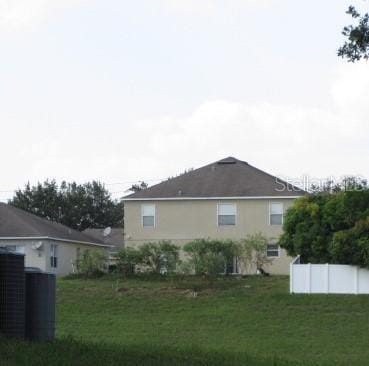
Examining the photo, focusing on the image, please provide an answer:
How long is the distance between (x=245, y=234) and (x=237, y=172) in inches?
169

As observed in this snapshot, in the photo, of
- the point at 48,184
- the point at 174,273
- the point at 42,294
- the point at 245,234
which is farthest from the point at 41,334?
the point at 48,184

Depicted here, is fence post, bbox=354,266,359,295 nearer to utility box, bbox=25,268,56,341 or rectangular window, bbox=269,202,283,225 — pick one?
rectangular window, bbox=269,202,283,225

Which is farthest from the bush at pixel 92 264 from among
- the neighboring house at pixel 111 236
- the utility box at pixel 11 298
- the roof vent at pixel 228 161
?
the utility box at pixel 11 298

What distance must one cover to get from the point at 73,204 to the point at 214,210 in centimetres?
4085

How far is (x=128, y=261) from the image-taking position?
1726 inches

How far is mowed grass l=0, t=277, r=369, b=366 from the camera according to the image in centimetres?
2947

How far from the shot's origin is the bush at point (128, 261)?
43719mm

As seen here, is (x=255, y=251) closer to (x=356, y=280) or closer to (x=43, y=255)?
(x=356, y=280)

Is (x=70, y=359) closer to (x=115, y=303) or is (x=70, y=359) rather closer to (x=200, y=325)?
(x=200, y=325)

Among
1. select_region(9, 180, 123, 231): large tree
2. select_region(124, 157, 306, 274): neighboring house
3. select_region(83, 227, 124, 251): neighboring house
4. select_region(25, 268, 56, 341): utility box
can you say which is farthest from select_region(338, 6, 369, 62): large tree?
select_region(9, 180, 123, 231): large tree

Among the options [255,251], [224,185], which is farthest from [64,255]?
[255,251]

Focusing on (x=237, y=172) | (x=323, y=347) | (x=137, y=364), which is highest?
(x=237, y=172)

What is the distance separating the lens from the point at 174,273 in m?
42.9

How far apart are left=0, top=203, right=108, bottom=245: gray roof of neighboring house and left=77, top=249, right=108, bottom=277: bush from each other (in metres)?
8.78
